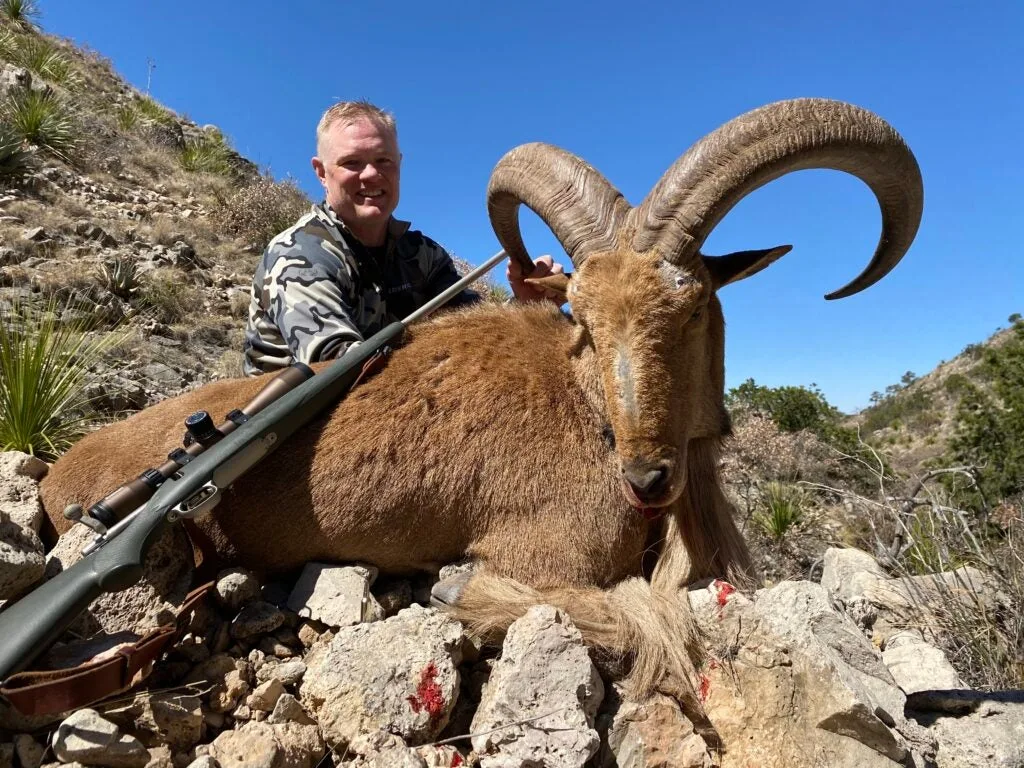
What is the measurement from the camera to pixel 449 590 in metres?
3.13

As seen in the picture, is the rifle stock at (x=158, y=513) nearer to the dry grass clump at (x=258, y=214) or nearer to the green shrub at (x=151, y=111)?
the dry grass clump at (x=258, y=214)

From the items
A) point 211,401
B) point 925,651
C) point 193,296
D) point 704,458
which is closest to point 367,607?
point 211,401

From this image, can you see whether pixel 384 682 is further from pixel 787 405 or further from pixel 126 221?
pixel 787 405

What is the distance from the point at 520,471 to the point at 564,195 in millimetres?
1592

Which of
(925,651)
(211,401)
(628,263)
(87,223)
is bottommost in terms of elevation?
(925,651)

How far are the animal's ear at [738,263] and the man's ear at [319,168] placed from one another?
341 cm

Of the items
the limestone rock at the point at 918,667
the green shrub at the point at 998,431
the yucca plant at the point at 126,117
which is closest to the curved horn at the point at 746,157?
the limestone rock at the point at 918,667

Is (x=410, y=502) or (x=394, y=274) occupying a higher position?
(x=394, y=274)

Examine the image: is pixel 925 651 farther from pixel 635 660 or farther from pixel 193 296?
pixel 193 296

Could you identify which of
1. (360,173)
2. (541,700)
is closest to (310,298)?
(360,173)

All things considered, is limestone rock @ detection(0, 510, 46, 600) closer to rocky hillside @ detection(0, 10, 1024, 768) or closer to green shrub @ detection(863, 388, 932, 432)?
rocky hillside @ detection(0, 10, 1024, 768)

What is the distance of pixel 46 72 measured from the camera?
1716cm

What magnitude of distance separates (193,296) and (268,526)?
25.8 feet

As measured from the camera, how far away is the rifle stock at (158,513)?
2230 millimetres
